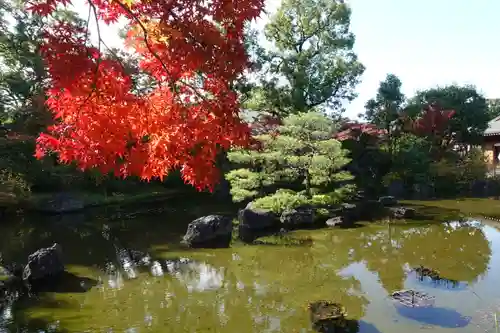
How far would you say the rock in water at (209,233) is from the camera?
31.9 feet

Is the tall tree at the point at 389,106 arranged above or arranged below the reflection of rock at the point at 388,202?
above

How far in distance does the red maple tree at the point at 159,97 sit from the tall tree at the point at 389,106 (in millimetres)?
16665

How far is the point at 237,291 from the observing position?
21.2 ft

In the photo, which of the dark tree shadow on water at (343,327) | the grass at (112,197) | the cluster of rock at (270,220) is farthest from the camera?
the grass at (112,197)

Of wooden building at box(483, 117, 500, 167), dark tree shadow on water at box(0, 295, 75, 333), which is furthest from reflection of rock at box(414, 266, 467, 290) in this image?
wooden building at box(483, 117, 500, 167)

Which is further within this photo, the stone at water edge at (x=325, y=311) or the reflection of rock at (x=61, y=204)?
the reflection of rock at (x=61, y=204)

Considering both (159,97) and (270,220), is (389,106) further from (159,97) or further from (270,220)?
(159,97)

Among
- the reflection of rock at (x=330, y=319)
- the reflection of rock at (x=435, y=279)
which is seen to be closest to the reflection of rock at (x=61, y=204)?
the reflection of rock at (x=330, y=319)

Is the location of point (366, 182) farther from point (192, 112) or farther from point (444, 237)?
point (192, 112)

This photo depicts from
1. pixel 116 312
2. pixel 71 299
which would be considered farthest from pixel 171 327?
pixel 71 299

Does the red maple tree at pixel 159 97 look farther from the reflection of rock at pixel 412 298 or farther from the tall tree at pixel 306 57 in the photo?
the tall tree at pixel 306 57

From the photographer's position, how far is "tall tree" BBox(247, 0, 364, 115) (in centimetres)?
1786

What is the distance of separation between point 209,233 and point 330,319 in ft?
17.1

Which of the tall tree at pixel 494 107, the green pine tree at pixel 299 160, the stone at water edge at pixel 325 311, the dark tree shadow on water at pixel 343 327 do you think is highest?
the tall tree at pixel 494 107
